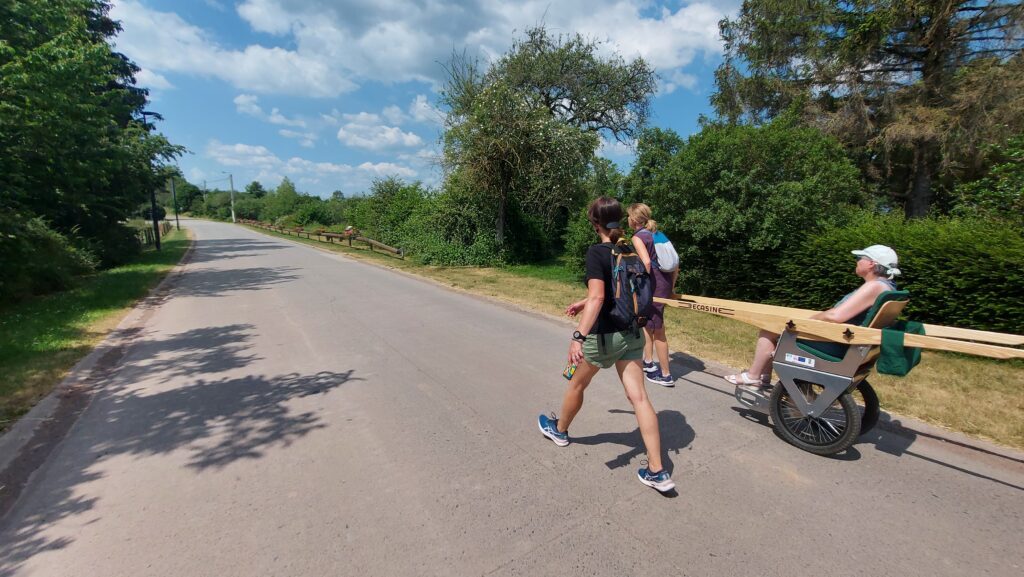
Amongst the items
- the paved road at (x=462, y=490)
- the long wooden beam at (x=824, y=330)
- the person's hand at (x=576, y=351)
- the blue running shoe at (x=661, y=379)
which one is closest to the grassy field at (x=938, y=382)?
the paved road at (x=462, y=490)

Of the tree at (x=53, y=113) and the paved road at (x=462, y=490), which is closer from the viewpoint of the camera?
the paved road at (x=462, y=490)

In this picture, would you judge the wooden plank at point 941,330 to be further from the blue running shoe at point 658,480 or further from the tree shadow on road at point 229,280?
the tree shadow on road at point 229,280

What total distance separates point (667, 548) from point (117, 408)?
4793mm

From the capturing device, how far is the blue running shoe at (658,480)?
2.81 meters

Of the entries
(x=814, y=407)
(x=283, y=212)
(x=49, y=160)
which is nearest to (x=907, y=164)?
(x=814, y=407)

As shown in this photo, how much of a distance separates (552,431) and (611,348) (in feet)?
3.15

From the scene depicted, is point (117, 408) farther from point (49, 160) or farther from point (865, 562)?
point (49, 160)

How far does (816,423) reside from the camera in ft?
11.0

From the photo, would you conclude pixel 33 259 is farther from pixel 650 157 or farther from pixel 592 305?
pixel 650 157

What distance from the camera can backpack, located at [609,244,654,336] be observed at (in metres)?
2.90

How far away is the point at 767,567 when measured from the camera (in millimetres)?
2271

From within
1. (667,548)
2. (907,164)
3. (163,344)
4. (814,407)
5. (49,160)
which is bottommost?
(163,344)

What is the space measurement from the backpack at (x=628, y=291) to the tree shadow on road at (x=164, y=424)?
103 inches

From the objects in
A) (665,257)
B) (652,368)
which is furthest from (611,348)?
(652,368)
